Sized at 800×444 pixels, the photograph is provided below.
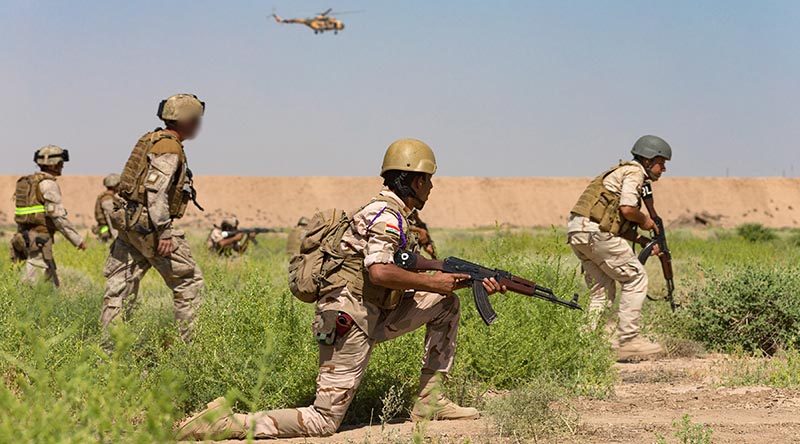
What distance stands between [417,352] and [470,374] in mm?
601

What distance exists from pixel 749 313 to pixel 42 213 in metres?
6.48

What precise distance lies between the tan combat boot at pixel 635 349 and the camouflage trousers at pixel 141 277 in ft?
11.6

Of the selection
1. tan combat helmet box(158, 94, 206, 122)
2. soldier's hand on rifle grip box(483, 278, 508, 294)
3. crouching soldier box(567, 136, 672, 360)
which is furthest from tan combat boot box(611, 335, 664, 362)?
tan combat helmet box(158, 94, 206, 122)

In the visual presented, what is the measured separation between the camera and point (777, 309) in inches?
351

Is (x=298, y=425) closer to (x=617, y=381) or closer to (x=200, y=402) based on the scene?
(x=200, y=402)

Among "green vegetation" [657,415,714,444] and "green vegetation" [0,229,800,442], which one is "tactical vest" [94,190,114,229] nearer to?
"green vegetation" [0,229,800,442]

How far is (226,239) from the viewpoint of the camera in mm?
18641

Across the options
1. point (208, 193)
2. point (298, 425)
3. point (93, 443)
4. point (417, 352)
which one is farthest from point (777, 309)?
point (208, 193)

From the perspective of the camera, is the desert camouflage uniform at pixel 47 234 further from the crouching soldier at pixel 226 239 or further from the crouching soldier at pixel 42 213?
the crouching soldier at pixel 226 239

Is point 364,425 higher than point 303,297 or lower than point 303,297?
lower

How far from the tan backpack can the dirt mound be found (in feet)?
252

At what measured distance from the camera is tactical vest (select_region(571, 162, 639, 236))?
873cm

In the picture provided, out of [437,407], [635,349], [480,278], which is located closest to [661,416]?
[437,407]

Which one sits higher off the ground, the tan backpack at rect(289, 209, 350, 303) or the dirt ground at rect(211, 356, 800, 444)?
the tan backpack at rect(289, 209, 350, 303)
